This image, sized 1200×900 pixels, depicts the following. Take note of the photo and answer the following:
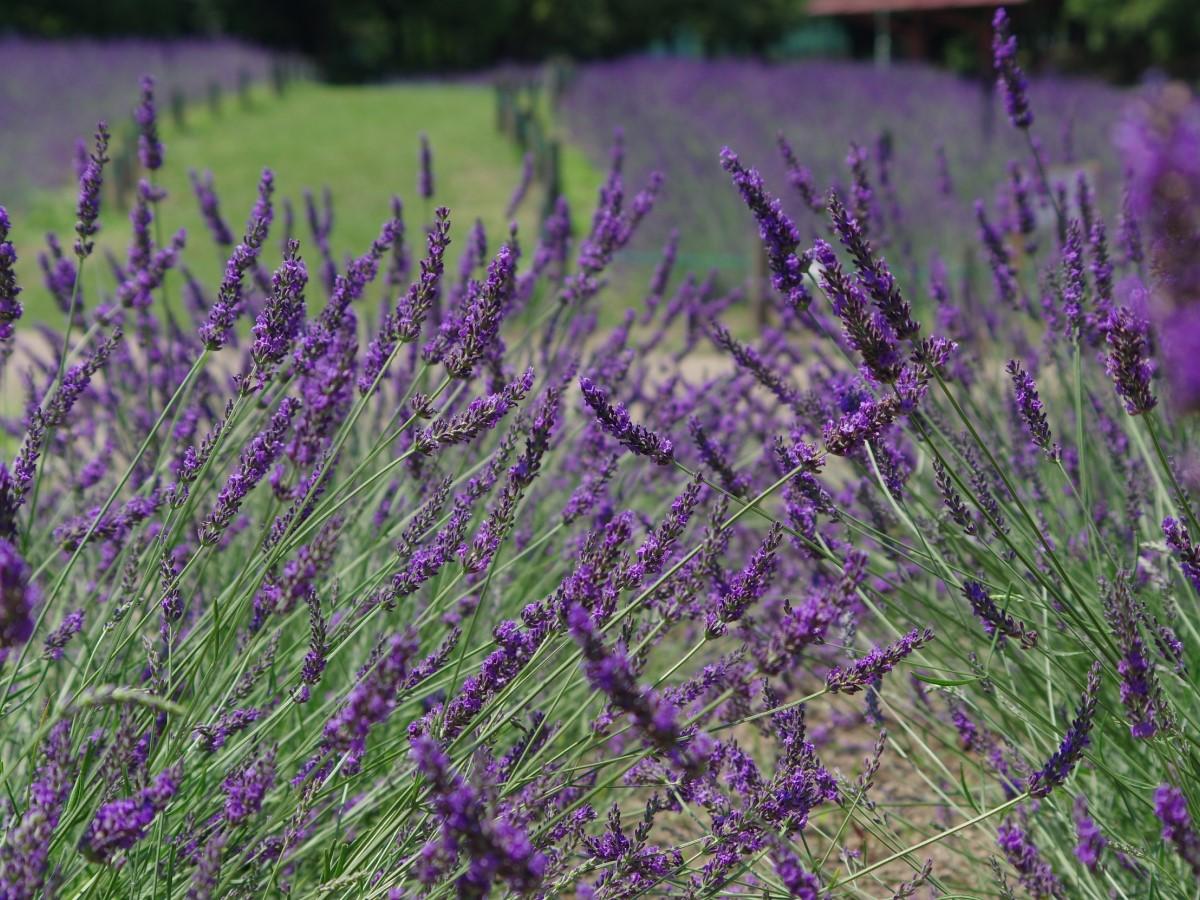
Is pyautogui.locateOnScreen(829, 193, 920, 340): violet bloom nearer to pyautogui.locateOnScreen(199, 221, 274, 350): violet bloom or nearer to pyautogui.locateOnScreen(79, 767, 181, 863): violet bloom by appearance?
pyautogui.locateOnScreen(199, 221, 274, 350): violet bloom

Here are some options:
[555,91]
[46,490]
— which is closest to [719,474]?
[46,490]

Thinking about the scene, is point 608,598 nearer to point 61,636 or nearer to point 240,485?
point 240,485

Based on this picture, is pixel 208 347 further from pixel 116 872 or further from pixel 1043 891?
pixel 1043 891

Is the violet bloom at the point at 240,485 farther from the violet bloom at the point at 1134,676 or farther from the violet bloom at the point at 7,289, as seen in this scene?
the violet bloom at the point at 1134,676

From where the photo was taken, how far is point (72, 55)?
22297 mm

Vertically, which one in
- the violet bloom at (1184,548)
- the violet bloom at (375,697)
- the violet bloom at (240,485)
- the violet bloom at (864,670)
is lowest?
the violet bloom at (864,670)

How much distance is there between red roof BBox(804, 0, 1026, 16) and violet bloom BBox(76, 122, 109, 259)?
31540 millimetres

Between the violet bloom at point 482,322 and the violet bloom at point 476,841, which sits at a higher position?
the violet bloom at point 482,322

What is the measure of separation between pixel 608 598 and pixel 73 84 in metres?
19.3

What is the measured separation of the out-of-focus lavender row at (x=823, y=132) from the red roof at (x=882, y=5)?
40.1 feet

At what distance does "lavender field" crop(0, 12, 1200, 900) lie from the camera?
4.25ft

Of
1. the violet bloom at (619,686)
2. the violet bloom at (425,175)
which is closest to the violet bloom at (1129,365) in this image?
the violet bloom at (619,686)

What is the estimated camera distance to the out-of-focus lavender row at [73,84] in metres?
13.6

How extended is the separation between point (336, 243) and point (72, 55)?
47.4 feet
